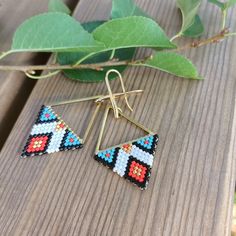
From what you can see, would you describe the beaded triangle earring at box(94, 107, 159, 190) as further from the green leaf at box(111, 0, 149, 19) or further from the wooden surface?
the green leaf at box(111, 0, 149, 19)

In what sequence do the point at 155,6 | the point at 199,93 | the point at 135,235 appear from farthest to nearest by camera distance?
the point at 155,6 < the point at 199,93 < the point at 135,235

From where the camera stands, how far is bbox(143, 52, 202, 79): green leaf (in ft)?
1.67

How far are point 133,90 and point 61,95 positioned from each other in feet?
0.35

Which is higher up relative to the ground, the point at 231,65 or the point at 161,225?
the point at 231,65

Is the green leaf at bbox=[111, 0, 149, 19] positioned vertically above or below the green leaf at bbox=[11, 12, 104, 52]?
above

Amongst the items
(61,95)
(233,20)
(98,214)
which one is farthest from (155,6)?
(98,214)

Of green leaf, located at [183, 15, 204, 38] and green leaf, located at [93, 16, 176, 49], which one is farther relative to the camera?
green leaf, located at [183, 15, 204, 38]

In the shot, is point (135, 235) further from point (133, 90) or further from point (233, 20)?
point (233, 20)

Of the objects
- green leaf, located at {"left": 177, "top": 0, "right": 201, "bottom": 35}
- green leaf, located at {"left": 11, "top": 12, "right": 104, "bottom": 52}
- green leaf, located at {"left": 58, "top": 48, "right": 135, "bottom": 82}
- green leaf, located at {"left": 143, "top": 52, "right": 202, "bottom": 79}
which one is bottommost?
green leaf, located at {"left": 11, "top": 12, "right": 104, "bottom": 52}

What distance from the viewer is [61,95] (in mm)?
547

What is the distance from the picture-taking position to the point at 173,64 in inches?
20.4

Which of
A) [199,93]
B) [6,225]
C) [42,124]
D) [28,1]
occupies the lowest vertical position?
[6,225]

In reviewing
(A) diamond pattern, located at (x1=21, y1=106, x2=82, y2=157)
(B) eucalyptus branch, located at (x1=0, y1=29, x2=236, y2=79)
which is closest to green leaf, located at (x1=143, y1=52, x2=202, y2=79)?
(B) eucalyptus branch, located at (x1=0, y1=29, x2=236, y2=79)

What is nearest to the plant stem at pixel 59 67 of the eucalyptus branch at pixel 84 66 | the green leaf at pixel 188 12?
the eucalyptus branch at pixel 84 66
